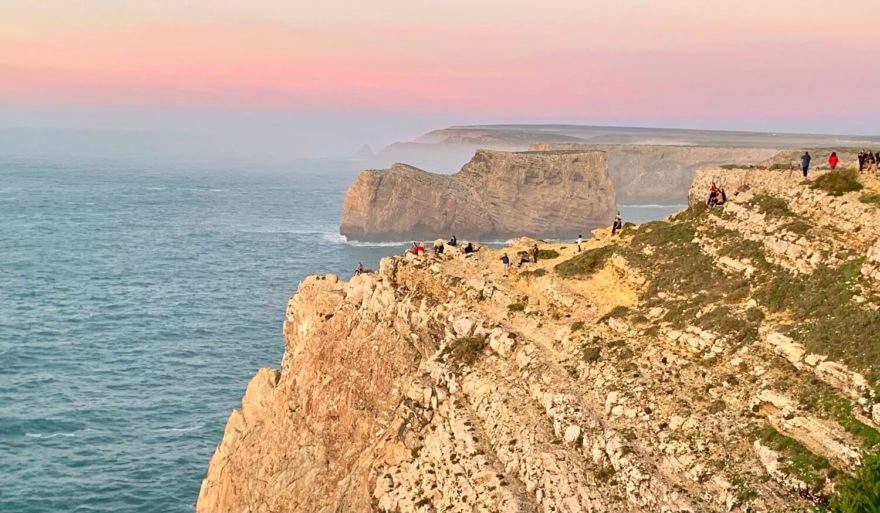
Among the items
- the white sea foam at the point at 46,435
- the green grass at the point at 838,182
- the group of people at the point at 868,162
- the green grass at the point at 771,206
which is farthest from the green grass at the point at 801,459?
the white sea foam at the point at 46,435

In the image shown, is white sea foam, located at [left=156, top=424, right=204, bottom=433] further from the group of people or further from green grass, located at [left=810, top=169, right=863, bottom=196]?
the group of people

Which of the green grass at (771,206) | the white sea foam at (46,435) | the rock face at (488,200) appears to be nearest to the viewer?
the green grass at (771,206)

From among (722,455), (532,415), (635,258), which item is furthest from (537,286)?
(722,455)

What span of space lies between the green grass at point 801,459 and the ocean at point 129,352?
136 feet

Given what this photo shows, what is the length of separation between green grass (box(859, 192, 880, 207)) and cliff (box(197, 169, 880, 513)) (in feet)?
0.49

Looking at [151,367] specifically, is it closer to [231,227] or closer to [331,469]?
[331,469]

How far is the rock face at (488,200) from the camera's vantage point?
171 metres

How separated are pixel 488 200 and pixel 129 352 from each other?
109 metres

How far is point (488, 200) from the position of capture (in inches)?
7032

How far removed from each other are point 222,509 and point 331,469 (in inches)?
350

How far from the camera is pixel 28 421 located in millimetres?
64125

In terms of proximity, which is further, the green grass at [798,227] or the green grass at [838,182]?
the green grass at [838,182]

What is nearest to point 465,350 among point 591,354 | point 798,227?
point 591,354

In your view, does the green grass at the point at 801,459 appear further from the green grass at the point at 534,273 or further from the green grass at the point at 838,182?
the green grass at the point at 534,273
